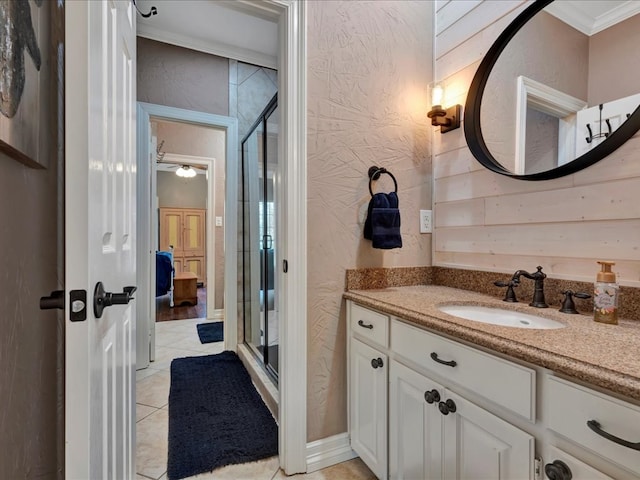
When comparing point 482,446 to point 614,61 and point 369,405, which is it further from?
Answer: point 614,61

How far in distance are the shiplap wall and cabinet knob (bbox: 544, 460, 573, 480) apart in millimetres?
699

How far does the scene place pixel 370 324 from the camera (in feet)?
4.50

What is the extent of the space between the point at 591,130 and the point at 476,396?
1.01m

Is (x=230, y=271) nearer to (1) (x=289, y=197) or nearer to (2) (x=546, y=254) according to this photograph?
(1) (x=289, y=197)

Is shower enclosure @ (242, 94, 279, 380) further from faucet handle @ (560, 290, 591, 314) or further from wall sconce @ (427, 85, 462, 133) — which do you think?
faucet handle @ (560, 290, 591, 314)

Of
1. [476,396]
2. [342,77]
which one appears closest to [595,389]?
[476,396]

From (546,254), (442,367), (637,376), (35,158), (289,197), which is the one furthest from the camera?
(289,197)

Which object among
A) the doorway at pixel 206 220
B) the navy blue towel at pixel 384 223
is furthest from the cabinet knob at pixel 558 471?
the doorway at pixel 206 220

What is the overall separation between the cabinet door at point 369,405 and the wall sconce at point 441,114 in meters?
1.18

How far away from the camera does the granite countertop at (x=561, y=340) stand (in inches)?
24.6

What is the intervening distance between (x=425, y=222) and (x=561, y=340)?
1.05 metres

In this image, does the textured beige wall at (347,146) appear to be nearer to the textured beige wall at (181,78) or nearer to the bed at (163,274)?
the textured beige wall at (181,78)

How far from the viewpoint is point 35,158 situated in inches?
27.5

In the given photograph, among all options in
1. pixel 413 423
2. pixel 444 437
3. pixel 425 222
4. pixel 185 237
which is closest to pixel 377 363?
pixel 413 423
